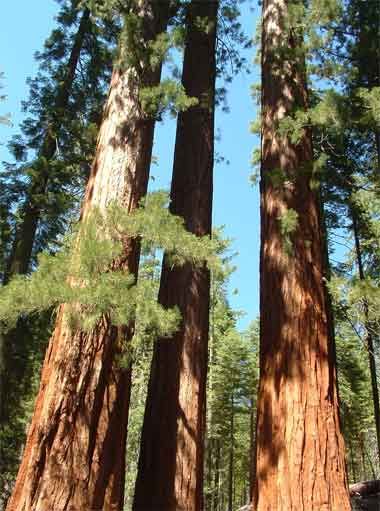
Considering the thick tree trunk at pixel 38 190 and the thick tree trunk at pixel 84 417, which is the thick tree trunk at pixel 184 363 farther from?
the thick tree trunk at pixel 38 190

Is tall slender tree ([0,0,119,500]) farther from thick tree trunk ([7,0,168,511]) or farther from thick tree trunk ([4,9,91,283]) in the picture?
thick tree trunk ([7,0,168,511])

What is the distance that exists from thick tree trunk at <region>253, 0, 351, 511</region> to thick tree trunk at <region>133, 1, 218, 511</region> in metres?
0.75

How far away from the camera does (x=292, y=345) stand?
3.52 m

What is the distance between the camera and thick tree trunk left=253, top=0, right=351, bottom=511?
3044mm

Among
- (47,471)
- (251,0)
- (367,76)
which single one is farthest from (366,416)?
(47,471)

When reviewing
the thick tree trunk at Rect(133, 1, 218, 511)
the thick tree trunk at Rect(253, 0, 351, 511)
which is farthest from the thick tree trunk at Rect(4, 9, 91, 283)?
the thick tree trunk at Rect(253, 0, 351, 511)

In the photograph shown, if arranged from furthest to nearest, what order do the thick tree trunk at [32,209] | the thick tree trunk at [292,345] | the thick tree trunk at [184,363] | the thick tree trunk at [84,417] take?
the thick tree trunk at [32,209]
the thick tree trunk at [184,363]
the thick tree trunk at [292,345]
the thick tree trunk at [84,417]

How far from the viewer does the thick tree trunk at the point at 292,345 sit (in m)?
3.04

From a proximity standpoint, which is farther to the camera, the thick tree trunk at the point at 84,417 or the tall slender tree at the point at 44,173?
the tall slender tree at the point at 44,173

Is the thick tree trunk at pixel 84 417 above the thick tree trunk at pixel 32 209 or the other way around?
the other way around

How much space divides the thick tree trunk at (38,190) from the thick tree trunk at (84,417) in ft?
13.6

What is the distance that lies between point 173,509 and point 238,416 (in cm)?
2122

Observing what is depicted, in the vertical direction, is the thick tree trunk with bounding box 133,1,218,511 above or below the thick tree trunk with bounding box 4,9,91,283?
below

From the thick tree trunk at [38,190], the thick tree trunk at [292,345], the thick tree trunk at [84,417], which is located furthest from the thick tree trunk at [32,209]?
the thick tree trunk at [292,345]
